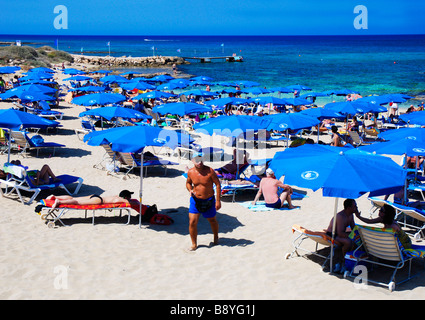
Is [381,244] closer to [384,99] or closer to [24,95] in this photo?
[24,95]

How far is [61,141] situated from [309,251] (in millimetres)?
10324

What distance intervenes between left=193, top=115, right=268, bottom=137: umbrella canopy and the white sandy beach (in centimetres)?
145

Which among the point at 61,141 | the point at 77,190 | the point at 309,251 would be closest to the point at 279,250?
the point at 309,251

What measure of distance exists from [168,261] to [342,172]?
252 cm

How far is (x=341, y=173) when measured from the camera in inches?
201

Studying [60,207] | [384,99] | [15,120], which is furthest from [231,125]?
[384,99]

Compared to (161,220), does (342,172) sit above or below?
above

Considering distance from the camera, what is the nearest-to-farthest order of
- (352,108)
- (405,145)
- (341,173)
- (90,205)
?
(341,173) < (405,145) < (90,205) < (352,108)

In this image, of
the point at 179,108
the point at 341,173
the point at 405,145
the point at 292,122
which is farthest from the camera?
the point at 179,108

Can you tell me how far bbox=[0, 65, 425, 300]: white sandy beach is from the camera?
505 cm

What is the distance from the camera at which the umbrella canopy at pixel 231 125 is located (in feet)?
28.9

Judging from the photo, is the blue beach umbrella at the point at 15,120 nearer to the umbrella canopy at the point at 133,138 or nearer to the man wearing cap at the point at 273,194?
the umbrella canopy at the point at 133,138

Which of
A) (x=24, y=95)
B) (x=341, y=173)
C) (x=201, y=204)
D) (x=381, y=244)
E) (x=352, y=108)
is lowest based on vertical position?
(x=381, y=244)
